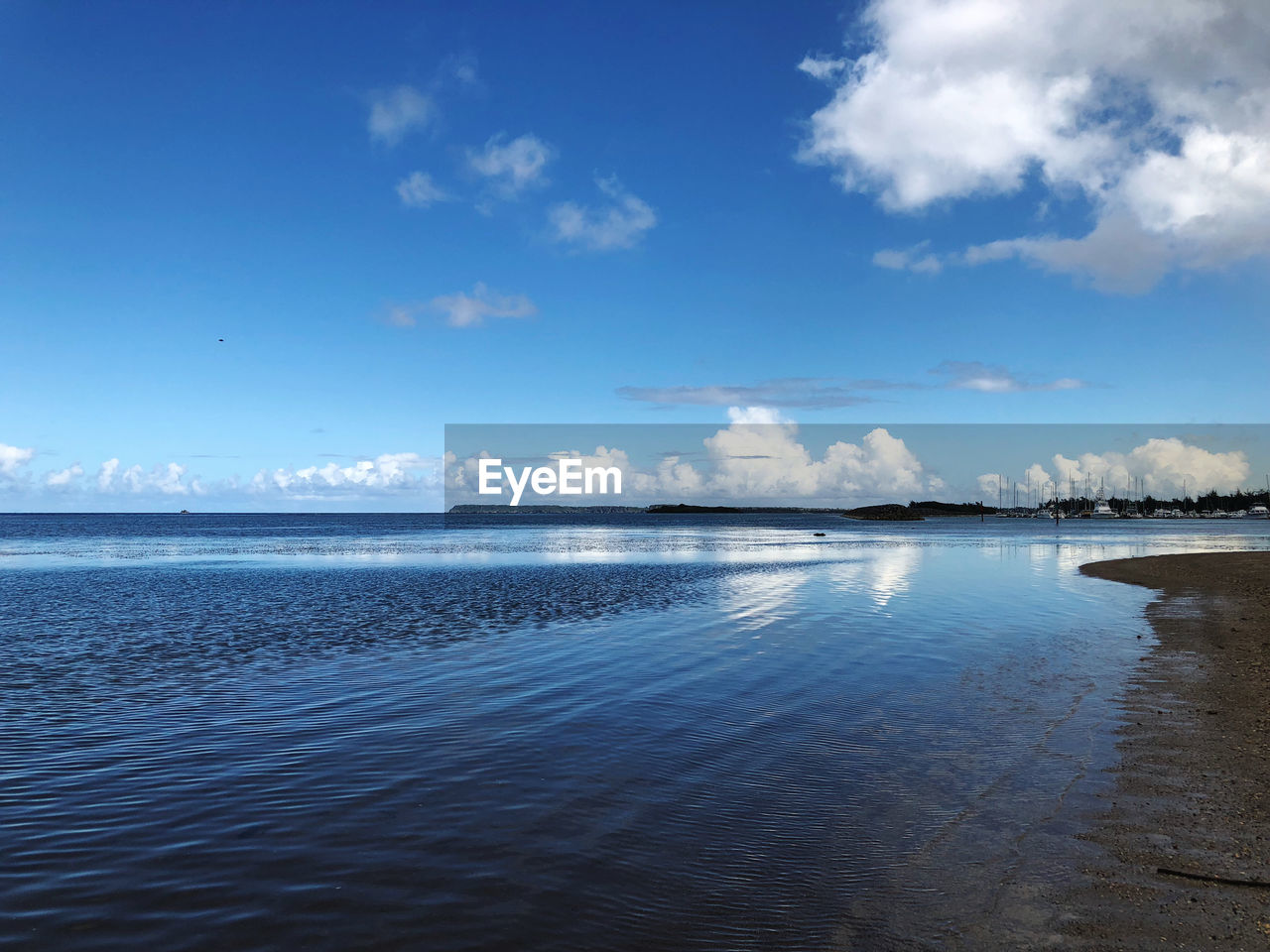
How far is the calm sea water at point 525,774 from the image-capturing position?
269 inches

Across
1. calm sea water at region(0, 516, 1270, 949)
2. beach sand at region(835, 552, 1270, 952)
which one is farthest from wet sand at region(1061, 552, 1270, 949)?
calm sea water at region(0, 516, 1270, 949)

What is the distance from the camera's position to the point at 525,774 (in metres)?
10.5

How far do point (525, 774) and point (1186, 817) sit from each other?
25.8 feet

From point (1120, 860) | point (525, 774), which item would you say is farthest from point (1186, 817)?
point (525, 774)

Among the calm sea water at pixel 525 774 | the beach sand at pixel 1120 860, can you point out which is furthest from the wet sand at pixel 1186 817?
the calm sea water at pixel 525 774

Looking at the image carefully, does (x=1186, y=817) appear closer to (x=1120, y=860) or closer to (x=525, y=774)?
(x=1120, y=860)

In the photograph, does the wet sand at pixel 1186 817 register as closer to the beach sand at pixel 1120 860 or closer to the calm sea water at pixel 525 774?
the beach sand at pixel 1120 860

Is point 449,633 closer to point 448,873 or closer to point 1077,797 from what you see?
point 448,873

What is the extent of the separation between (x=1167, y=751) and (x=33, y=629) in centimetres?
2970

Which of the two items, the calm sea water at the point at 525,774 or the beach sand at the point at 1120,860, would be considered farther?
the calm sea water at the point at 525,774

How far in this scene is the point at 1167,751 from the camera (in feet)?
36.8

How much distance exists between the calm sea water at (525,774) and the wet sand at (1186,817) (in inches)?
26.8

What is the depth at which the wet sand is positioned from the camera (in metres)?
6.39

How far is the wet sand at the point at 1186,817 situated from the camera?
6.39m
